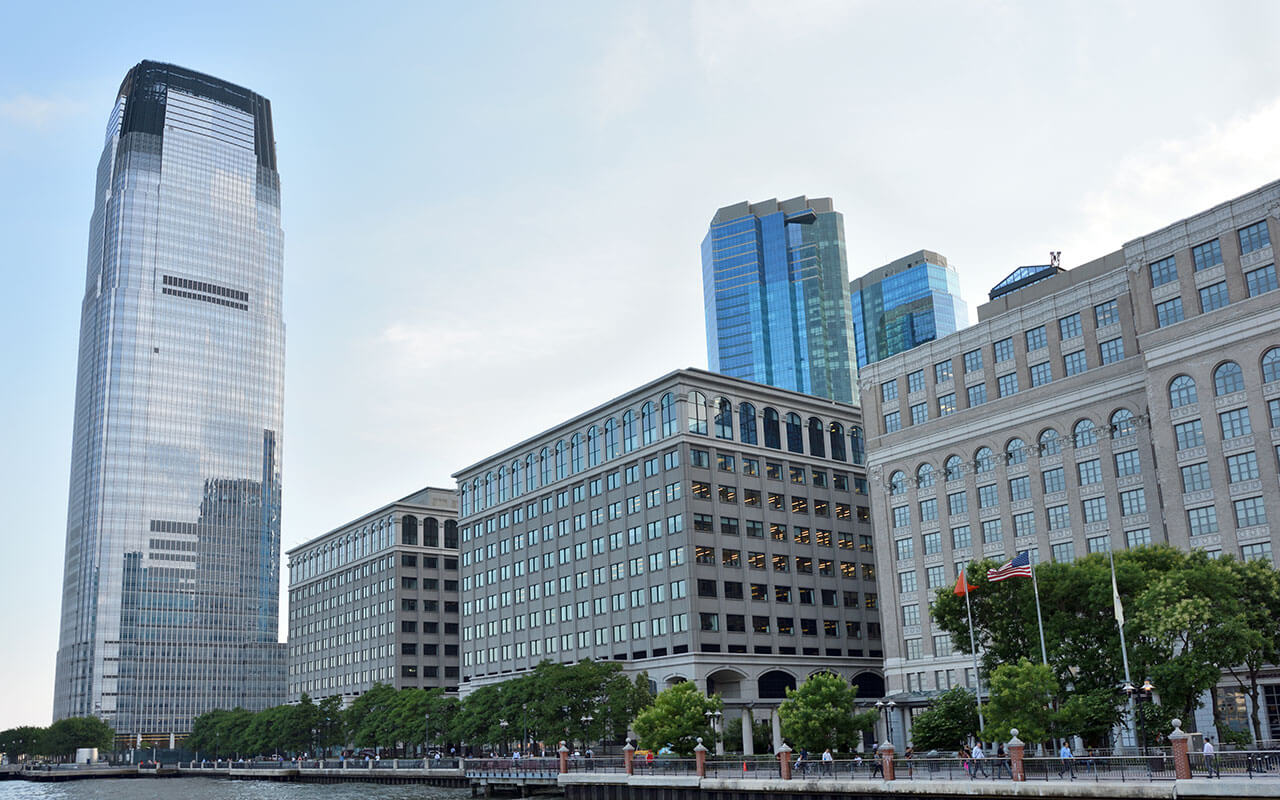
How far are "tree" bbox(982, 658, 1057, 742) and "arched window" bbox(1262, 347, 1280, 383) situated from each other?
30949 millimetres

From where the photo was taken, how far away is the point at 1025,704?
58.4 m

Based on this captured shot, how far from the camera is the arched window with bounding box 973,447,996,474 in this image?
96500 millimetres

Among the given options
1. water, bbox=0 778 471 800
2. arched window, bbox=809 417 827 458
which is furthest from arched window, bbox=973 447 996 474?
water, bbox=0 778 471 800

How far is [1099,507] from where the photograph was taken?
289ft

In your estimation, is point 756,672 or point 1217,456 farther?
point 756,672

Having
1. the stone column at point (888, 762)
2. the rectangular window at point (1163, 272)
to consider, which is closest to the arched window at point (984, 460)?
the rectangular window at point (1163, 272)

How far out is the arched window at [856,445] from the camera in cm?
13262

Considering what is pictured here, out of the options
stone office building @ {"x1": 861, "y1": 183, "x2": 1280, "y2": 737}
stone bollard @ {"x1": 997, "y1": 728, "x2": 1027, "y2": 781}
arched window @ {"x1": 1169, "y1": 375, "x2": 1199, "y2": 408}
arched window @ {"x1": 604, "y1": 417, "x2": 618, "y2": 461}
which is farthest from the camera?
arched window @ {"x1": 604, "y1": 417, "x2": 618, "y2": 461}

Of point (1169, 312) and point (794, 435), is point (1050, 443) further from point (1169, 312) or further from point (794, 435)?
point (794, 435)

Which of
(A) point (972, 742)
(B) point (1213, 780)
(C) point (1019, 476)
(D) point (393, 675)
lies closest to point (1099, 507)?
(C) point (1019, 476)

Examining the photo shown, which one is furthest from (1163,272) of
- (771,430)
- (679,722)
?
(771,430)

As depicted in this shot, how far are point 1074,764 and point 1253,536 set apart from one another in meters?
34.2

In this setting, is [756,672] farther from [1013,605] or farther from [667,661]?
[1013,605]

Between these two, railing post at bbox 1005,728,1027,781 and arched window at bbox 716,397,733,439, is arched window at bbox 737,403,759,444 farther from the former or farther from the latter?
railing post at bbox 1005,728,1027,781
